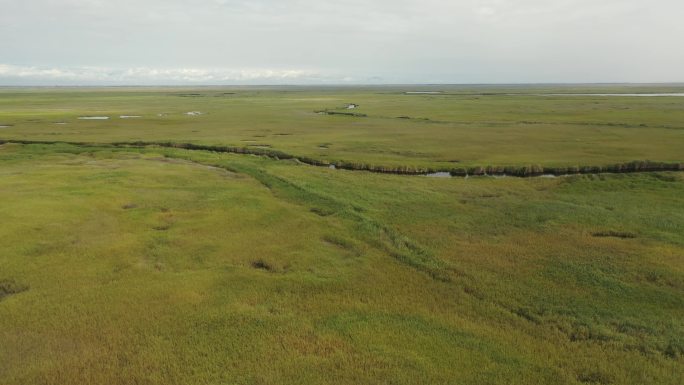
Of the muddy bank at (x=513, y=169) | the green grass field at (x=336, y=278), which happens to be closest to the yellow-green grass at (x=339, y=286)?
the green grass field at (x=336, y=278)

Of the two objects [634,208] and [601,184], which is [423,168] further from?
[634,208]

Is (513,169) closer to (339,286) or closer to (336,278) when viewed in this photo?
(336,278)

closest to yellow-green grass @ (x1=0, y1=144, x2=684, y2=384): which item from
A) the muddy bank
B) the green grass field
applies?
the green grass field

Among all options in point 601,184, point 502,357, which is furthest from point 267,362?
point 601,184

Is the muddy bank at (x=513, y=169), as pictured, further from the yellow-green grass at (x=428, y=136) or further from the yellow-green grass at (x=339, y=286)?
the yellow-green grass at (x=339, y=286)

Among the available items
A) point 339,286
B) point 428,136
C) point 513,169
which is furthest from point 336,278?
point 428,136

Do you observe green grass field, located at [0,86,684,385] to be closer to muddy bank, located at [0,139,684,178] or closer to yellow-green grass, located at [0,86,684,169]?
muddy bank, located at [0,139,684,178]
